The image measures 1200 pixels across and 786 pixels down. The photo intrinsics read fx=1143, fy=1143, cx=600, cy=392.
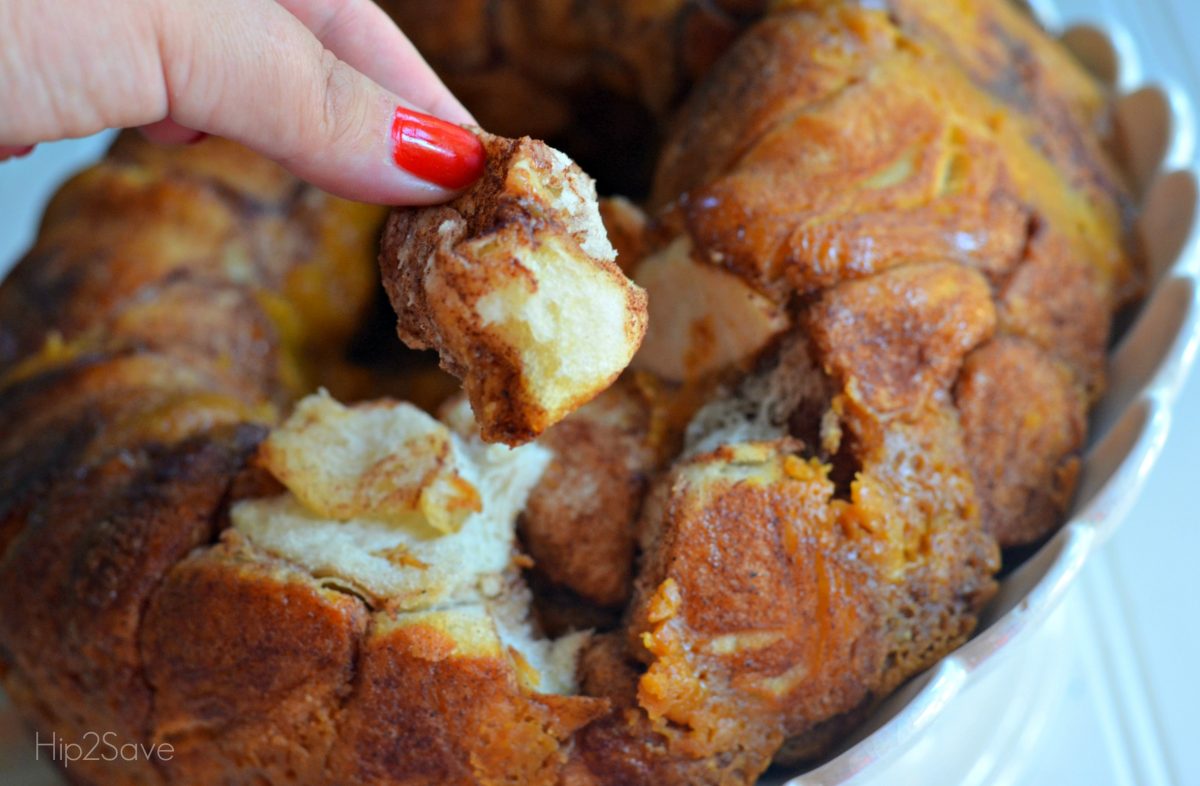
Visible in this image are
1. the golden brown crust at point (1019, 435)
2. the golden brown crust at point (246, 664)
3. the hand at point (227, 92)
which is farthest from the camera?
the golden brown crust at point (1019, 435)

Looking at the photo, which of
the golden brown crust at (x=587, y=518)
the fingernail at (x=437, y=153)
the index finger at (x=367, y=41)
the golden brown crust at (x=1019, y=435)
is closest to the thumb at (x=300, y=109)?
the fingernail at (x=437, y=153)

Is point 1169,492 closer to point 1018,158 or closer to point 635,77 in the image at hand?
point 1018,158

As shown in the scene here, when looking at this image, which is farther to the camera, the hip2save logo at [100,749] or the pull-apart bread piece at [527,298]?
the hip2save logo at [100,749]

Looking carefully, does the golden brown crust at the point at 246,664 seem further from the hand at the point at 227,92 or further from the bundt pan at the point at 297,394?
the hand at the point at 227,92

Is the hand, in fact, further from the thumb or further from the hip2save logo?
the hip2save logo

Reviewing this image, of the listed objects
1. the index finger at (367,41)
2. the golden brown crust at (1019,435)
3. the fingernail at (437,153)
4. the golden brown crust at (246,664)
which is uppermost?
the fingernail at (437,153)

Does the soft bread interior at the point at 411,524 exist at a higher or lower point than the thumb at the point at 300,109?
lower

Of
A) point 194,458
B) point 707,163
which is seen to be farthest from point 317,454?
point 707,163
